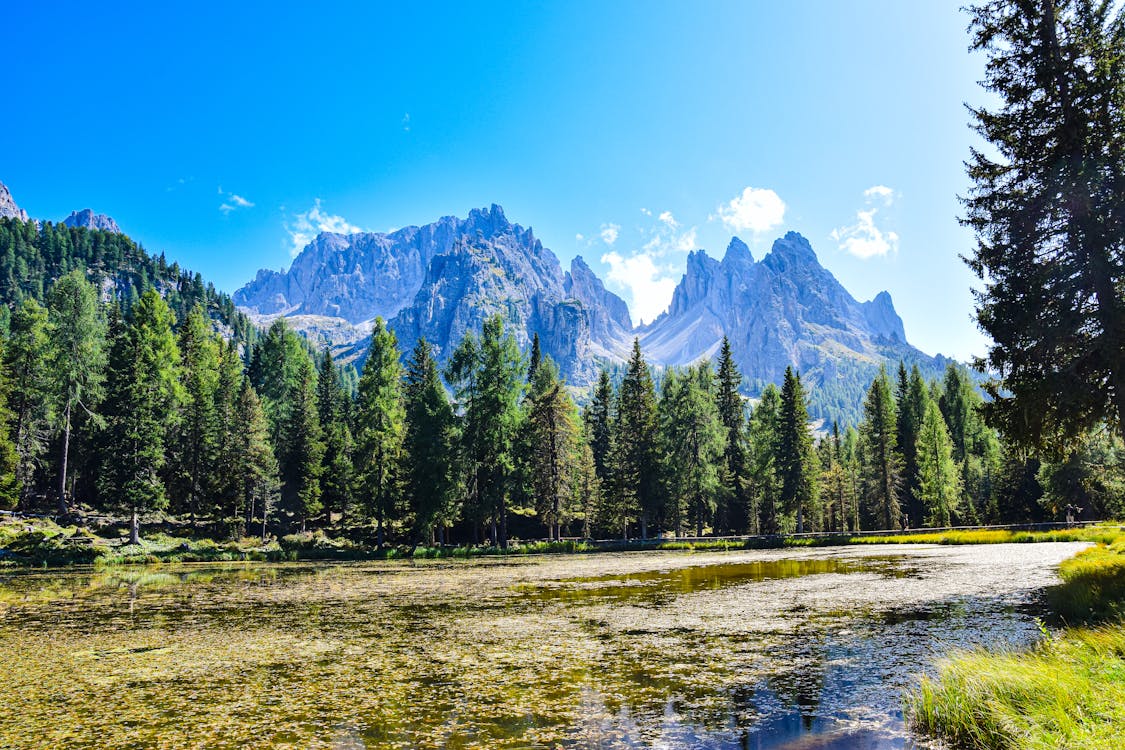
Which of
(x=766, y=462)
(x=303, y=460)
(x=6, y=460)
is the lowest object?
(x=766, y=462)

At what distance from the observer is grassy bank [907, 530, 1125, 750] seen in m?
5.93

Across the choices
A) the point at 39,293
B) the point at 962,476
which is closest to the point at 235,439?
the point at 962,476

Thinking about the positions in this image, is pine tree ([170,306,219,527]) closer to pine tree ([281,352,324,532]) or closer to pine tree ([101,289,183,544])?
pine tree ([281,352,324,532])

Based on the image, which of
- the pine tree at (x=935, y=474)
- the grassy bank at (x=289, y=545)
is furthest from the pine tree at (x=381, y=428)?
the pine tree at (x=935, y=474)

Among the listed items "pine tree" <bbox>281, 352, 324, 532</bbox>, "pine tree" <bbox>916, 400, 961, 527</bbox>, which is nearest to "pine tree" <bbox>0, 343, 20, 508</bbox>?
"pine tree" <bbox>281, 352, 324, 532</bbox>

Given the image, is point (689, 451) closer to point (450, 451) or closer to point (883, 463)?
point (883, 463)

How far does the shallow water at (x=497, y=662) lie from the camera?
306 inches

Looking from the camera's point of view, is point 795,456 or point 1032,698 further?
point 795,456

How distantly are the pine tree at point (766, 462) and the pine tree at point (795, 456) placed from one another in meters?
0.99

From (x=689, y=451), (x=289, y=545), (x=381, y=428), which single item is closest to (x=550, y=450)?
(x=689, y=451)

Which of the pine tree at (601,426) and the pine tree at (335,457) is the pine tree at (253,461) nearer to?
the pine tree at (335,457)

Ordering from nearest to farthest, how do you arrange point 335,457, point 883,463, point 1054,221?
point 1054,221 < point 335,457 < point 883,463

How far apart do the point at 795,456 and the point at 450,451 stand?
116 feet

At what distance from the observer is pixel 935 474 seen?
70.4 m
